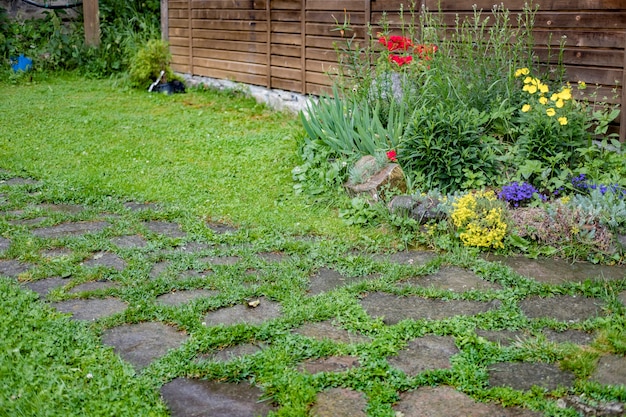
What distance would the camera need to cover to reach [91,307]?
3746mm

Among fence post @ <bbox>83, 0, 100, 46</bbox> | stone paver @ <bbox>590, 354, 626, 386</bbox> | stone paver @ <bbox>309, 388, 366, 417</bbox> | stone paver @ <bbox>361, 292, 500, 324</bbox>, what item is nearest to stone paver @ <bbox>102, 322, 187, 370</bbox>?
stone paver @ <bbox>309, 388, 366, 417</bbox>

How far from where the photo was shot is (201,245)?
15.6 feet

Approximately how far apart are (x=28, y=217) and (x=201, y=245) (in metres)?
1.41

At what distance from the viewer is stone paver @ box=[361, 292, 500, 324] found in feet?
12.0

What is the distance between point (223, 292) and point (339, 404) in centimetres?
126

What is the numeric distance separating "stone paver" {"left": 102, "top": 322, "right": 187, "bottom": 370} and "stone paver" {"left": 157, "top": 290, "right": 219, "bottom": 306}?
28 centimetres

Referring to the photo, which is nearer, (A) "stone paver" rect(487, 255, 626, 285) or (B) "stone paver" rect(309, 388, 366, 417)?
(B) "stone paver" rect(309, 388, 366, 417)

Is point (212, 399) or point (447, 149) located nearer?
point (212, 399)

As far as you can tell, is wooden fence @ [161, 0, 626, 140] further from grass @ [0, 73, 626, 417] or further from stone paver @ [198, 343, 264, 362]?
stone paver @ [198, 343, 264, 362]

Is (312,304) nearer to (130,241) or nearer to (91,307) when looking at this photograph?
(91,307)

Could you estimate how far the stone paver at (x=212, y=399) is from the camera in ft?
9.11

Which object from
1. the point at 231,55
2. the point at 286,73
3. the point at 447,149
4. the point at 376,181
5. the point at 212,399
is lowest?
the point at 212,399

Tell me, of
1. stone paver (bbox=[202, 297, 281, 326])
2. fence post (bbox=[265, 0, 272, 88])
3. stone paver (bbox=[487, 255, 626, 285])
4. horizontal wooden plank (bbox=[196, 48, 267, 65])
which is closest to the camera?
stone paver (bbox=[202, 297, 281, 326])

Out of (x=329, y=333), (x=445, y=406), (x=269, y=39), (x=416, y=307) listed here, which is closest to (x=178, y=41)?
(x=269, y=39)
